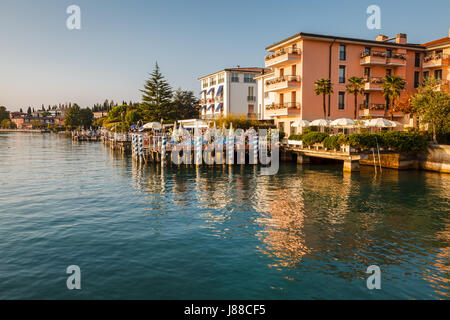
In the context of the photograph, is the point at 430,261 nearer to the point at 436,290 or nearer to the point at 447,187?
the point at 436,290

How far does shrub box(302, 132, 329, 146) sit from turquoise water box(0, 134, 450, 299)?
11282 millimetres

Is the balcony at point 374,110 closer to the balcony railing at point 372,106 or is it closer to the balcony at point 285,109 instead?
the balcony railing at point 372,106

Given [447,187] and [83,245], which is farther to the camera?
[447,187]

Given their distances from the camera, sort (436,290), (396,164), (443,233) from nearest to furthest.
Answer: (436,290), (443,233), (396,164)

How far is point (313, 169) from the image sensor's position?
36.3 meters

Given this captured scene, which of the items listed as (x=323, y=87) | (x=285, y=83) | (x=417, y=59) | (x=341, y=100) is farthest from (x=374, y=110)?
(x=285, y=83)

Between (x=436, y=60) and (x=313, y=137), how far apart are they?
948 inches

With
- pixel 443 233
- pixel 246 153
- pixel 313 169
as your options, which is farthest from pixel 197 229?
pixel 246 153

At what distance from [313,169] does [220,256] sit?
26.0 meters

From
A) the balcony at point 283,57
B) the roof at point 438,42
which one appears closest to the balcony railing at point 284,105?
the balcony at point 283,57

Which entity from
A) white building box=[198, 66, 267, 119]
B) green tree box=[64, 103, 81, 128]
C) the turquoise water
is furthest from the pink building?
green tree box=[64, 103, 81, 128]

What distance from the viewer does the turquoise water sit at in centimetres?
993

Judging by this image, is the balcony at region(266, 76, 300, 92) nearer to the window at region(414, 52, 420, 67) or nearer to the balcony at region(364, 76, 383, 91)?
the balcony at region(364, 76, 383, 91)
